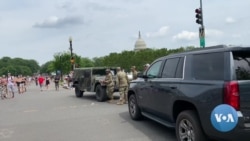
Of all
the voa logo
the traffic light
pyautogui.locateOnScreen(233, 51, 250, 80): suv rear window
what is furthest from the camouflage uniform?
pyautogui.locateOnScreen(233, 51, 250, 80): suv rear window

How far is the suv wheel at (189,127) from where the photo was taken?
250 inches

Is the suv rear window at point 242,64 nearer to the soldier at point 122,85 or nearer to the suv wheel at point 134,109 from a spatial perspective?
the suv wheel at point 134,109

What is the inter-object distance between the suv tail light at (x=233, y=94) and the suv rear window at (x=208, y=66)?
0.24m

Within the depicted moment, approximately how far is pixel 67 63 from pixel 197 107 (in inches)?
3202

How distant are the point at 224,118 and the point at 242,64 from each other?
2.88 ft

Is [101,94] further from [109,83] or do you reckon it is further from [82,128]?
[82,128]

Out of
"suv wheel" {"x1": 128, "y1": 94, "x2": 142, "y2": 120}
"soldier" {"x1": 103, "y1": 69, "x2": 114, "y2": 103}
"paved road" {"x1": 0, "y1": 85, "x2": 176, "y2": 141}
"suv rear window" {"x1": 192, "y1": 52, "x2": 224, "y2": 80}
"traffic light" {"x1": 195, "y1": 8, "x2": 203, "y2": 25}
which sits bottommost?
"paved road" {"x1": 0, "y1": 85, "x2": 176, "y2": 141}

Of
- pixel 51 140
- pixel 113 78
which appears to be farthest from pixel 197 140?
pixel 113 78

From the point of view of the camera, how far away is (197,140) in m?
6.37

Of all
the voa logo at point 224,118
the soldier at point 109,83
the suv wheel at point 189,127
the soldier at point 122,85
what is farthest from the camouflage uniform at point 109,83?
the voa logo at point 224,118

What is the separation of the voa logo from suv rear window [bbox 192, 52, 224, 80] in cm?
48

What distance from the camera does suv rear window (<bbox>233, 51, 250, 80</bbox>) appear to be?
573 cm

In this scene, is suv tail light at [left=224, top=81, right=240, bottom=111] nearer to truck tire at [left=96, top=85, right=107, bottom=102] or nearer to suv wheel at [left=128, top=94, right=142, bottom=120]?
suv wheel at [left=128, top=94, right=142, bottom=120]

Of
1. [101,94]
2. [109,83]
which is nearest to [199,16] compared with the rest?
[109,83]
